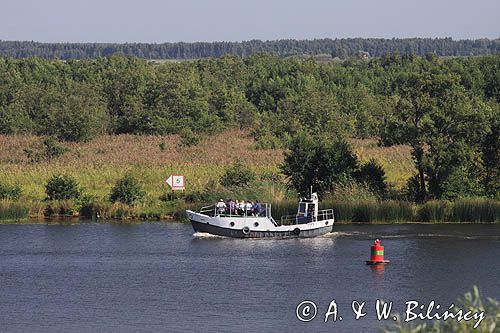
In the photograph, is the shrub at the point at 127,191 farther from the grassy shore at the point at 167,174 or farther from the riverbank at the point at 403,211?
the riverbank at the point at 403,211

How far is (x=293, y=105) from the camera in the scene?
333ft

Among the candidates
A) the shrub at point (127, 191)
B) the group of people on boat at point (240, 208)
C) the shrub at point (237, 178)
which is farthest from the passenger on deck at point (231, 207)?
the shrub at point (127, 191)

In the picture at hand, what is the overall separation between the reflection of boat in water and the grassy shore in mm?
3700

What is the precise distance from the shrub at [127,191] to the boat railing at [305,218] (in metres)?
9.37

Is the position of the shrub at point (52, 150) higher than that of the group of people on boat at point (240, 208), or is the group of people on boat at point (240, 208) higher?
the shrub at point (52, 150)

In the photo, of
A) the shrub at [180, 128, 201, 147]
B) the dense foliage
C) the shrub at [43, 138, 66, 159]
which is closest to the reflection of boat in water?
the dense foliage

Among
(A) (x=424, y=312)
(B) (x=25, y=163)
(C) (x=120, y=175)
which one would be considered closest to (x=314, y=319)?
(A) (x=424, y=312)

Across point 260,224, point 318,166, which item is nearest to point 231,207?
point 260,224

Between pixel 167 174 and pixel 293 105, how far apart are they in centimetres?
3355

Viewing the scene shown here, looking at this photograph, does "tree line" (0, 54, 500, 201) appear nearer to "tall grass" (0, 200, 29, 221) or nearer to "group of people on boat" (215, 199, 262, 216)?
"group of people on boat" (215, 199, 262, 216)

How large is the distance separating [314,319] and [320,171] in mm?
27279

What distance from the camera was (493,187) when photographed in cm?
5869

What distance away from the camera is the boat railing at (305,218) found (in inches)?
2077

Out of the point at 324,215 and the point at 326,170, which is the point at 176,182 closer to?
the point at 326,170
